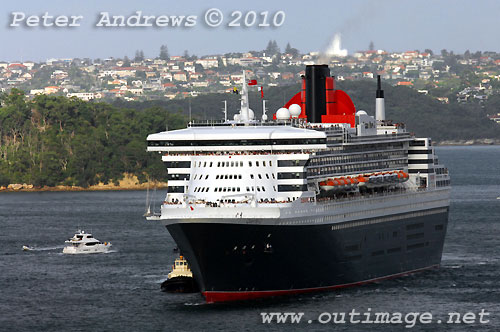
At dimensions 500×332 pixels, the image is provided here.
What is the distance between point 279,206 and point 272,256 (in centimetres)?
261

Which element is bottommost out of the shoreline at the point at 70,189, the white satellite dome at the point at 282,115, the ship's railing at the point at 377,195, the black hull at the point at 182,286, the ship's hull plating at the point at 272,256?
the shoreline at the point at 70,189

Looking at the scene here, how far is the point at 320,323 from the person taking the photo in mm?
65250

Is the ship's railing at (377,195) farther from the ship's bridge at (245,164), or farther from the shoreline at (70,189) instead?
the shoreline at (70,189)

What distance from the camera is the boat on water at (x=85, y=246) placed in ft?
321

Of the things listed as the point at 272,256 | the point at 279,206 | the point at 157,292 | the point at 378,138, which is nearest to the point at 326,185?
the point at 279,206

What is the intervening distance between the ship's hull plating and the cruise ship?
5cm

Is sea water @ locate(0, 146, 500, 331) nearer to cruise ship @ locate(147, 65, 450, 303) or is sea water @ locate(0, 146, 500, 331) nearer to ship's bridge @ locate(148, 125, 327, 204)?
cruise ship @ locate(147, 65, 450, 303)

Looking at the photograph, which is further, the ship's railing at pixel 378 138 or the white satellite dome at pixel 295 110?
the white satellite dome at pixel 295 110

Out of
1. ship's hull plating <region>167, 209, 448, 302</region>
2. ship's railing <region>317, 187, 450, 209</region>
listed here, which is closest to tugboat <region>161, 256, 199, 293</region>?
ship's hull plating <region>167, 209, 448, 302</region>

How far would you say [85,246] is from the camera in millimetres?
98188

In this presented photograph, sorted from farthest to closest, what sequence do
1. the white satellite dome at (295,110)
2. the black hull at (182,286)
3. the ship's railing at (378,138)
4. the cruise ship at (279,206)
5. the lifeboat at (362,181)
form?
the white satellite dome at (295,110), the ship's railing at (378,138), the lifeboat at (362,181), the black hull at (182,286), the cruise ship at (279,206)

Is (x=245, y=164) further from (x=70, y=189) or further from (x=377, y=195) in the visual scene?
(x=70, y=189)

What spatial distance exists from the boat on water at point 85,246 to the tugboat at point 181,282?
2334 cm

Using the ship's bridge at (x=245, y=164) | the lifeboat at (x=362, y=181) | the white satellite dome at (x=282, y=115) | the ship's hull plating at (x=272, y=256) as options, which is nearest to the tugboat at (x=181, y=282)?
the ship's hull plating at (x=272, y=256)
